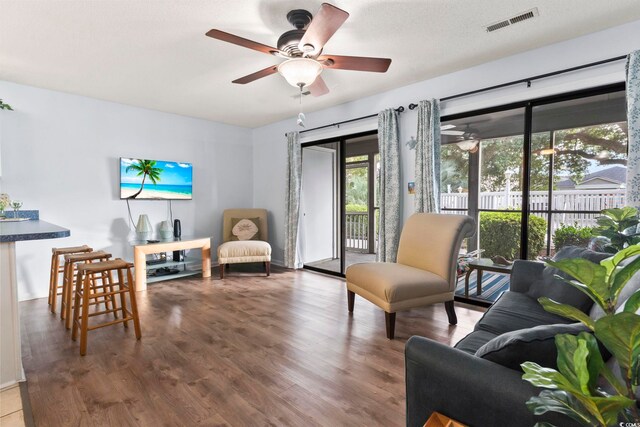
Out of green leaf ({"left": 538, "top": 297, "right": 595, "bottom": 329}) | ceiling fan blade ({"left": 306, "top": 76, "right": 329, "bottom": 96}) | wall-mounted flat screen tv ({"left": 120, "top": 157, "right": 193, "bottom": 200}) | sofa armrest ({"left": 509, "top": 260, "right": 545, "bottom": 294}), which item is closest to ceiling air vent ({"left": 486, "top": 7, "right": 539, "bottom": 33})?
ceiling fan blade ({"left": 306, "top": 76, "right": 329, "bottom": 96})

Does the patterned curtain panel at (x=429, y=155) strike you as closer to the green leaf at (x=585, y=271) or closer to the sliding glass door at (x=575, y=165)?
the sliding glass door at (x=575, y=165)

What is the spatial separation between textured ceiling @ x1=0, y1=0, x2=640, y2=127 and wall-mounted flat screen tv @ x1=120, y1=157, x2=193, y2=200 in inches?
40.2

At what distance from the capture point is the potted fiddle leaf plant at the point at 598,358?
608 mm

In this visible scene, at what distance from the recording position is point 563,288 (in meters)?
1.99

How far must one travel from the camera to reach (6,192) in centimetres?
359

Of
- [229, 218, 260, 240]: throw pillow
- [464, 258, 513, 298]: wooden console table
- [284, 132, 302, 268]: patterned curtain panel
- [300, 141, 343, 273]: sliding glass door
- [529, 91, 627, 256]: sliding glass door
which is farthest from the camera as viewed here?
[300, 141, 343, 273]: sliding glass door

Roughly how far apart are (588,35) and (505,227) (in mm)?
1808

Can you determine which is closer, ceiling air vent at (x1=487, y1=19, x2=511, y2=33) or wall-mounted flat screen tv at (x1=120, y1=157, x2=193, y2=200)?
ceiling air vent at (x1=487, y1=19, x2=511, y2=33)

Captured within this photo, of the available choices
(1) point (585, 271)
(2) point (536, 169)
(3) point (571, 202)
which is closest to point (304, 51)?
(1) point (585, 271)

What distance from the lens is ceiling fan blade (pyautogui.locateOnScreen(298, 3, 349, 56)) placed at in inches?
69.9

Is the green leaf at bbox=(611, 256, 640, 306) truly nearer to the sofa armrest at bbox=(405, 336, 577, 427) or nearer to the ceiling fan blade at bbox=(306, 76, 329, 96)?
the sofa armrest at bbox=(405, 336, 577, 427)

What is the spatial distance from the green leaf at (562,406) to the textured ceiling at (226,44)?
7.79ft

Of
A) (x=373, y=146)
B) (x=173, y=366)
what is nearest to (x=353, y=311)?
(x=173, y=366)

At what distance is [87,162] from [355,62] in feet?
12.3
